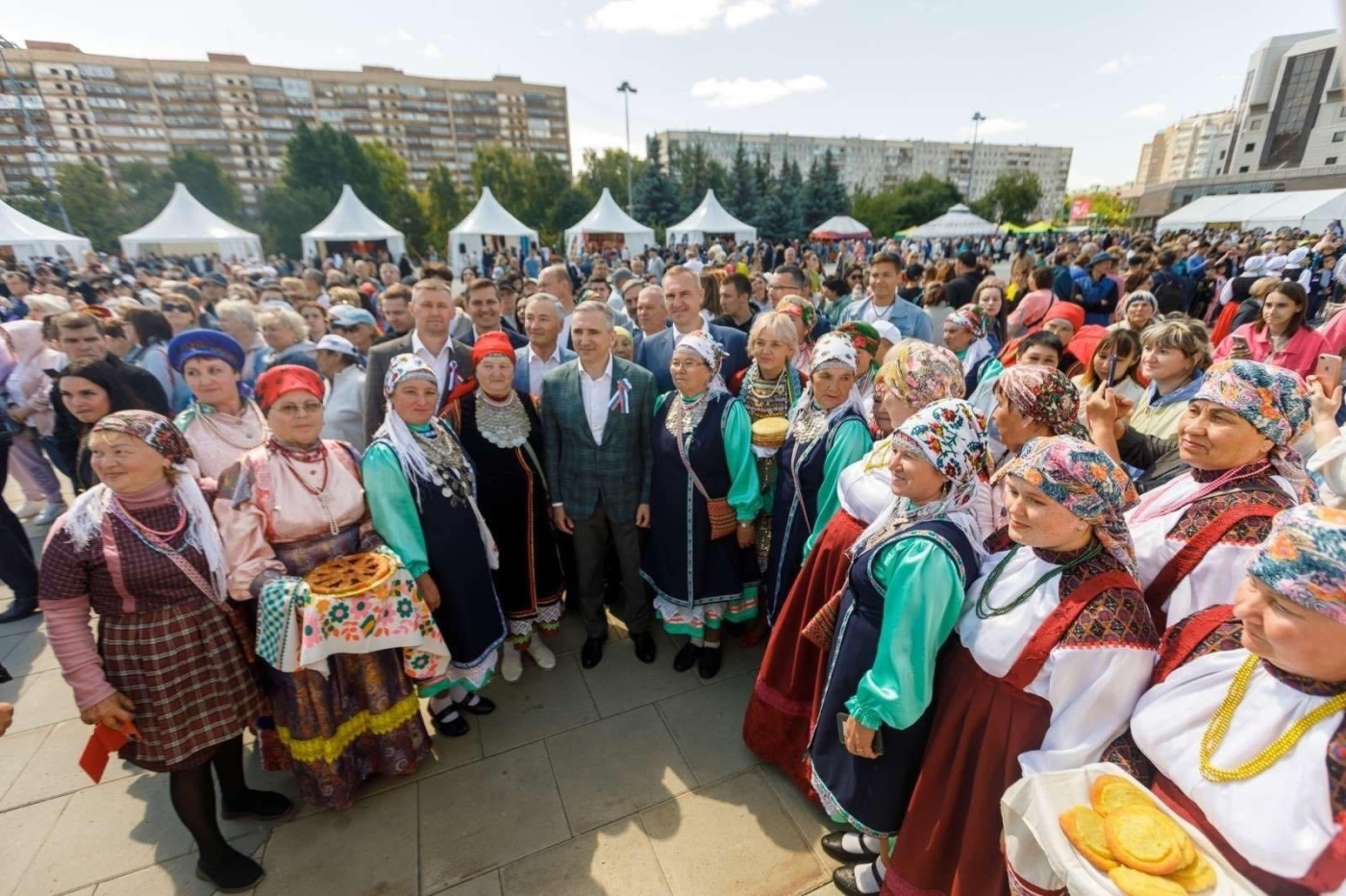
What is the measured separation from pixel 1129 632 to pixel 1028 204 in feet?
227

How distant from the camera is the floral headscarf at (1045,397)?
2371 mm

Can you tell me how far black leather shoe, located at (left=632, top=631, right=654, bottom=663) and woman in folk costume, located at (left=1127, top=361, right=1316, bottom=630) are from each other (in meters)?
2.65

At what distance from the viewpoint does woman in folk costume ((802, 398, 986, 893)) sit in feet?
6.08

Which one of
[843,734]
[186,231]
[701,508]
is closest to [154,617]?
[701,508]

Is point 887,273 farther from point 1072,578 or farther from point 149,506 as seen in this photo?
point 149,506

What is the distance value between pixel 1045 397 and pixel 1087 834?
1631 mm

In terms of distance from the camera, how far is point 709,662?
11.7 ft

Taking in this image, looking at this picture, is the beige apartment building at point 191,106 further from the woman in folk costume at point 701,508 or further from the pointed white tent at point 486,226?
the woman in folk costume at point 701,508

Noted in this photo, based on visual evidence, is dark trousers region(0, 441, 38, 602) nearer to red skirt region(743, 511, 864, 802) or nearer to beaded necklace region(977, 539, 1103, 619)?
red skirt region(743, 511, 864, 802)

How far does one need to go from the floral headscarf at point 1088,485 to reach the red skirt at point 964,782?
1.80 ft

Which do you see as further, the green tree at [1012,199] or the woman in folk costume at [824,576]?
the green tree at [1012,199]

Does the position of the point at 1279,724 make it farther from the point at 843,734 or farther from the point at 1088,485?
the point at 843,734

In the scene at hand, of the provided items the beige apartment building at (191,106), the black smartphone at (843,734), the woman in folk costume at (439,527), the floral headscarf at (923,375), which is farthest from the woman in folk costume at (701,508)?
the beige apartment building at (191,106)

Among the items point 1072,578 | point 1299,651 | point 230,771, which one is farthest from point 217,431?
point 1299,651
